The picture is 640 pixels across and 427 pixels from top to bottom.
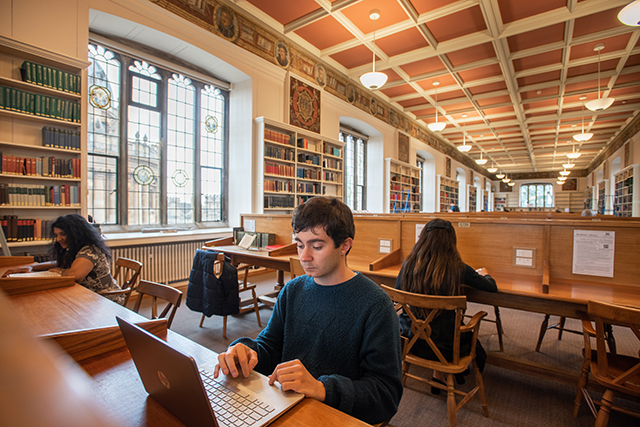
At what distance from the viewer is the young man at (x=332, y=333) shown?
0.94m

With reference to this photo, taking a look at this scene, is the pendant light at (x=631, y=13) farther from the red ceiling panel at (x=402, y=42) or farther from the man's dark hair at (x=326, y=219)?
the man's dark hair at (x=326, y=219)

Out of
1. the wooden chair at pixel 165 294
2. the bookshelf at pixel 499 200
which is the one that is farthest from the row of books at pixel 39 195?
the bookshelf at pixel 499 200

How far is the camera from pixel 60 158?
356cm

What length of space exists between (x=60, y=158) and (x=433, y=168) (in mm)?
12660

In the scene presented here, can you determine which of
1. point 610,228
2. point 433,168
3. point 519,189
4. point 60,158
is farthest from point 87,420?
point 519,189

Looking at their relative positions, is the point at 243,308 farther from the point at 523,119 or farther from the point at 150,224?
the point at 523,119

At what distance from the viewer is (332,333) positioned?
1084 mm

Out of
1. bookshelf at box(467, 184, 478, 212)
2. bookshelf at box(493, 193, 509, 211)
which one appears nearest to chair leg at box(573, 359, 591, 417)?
bookshelf at box(467, 184, 478, 212)

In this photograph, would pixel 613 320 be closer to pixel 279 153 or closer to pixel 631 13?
pixel 631 13

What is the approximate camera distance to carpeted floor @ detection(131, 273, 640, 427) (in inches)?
80.0

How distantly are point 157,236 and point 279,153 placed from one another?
2.62m

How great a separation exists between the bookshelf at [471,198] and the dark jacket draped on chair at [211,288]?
16818 millimetres

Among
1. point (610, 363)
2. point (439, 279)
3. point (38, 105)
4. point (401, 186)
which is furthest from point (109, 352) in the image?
point (401, 186)

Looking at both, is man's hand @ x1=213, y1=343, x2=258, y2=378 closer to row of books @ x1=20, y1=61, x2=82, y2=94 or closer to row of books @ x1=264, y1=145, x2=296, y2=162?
row of books @ x1=20, y1=61, x2=82, y2=94
